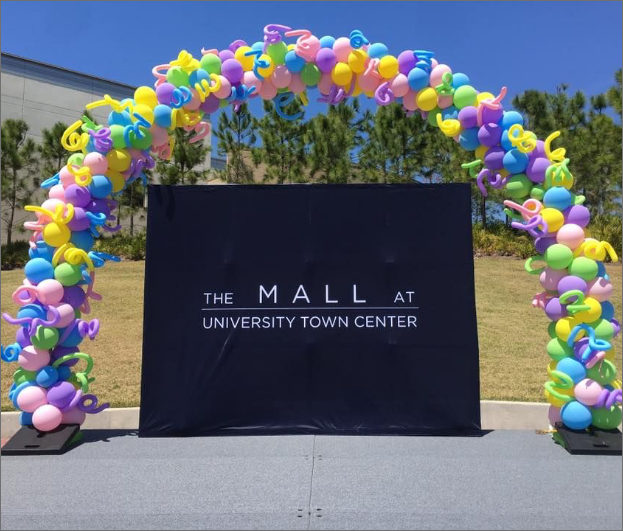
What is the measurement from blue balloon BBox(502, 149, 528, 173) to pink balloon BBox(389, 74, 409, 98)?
3.31ft

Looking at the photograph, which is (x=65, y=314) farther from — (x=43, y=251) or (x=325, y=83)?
(x=325, y=83)

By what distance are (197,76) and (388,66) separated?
5.25 ft

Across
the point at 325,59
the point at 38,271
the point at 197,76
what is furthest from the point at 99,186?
the point at 325,59

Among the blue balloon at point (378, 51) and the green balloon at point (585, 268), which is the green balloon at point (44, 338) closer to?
the blue balloon at point (378, 51)

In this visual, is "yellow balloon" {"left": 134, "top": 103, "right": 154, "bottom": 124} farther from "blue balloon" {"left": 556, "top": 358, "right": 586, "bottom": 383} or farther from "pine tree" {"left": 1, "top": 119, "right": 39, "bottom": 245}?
"pine tree" {"left": 1, "top": 119, "right": 39, "bottom": 245}

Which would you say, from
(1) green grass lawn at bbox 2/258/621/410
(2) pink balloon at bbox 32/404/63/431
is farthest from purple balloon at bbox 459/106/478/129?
(2) pink balloon at bbox 32/404/63/431

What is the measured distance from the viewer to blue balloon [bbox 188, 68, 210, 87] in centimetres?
424

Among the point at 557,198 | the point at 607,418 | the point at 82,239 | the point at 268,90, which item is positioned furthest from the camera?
the point at 268,90

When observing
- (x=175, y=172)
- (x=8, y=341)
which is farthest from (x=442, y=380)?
(x=175, y=172)

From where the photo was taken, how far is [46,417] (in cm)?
390

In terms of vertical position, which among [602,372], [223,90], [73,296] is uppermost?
[223,90]

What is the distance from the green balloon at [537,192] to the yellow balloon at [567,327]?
0.98 metres

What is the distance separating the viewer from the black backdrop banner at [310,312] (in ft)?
14.3

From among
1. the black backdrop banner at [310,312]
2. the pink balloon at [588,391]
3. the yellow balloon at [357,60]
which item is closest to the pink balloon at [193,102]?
the black backdrop banner at [310,312]
